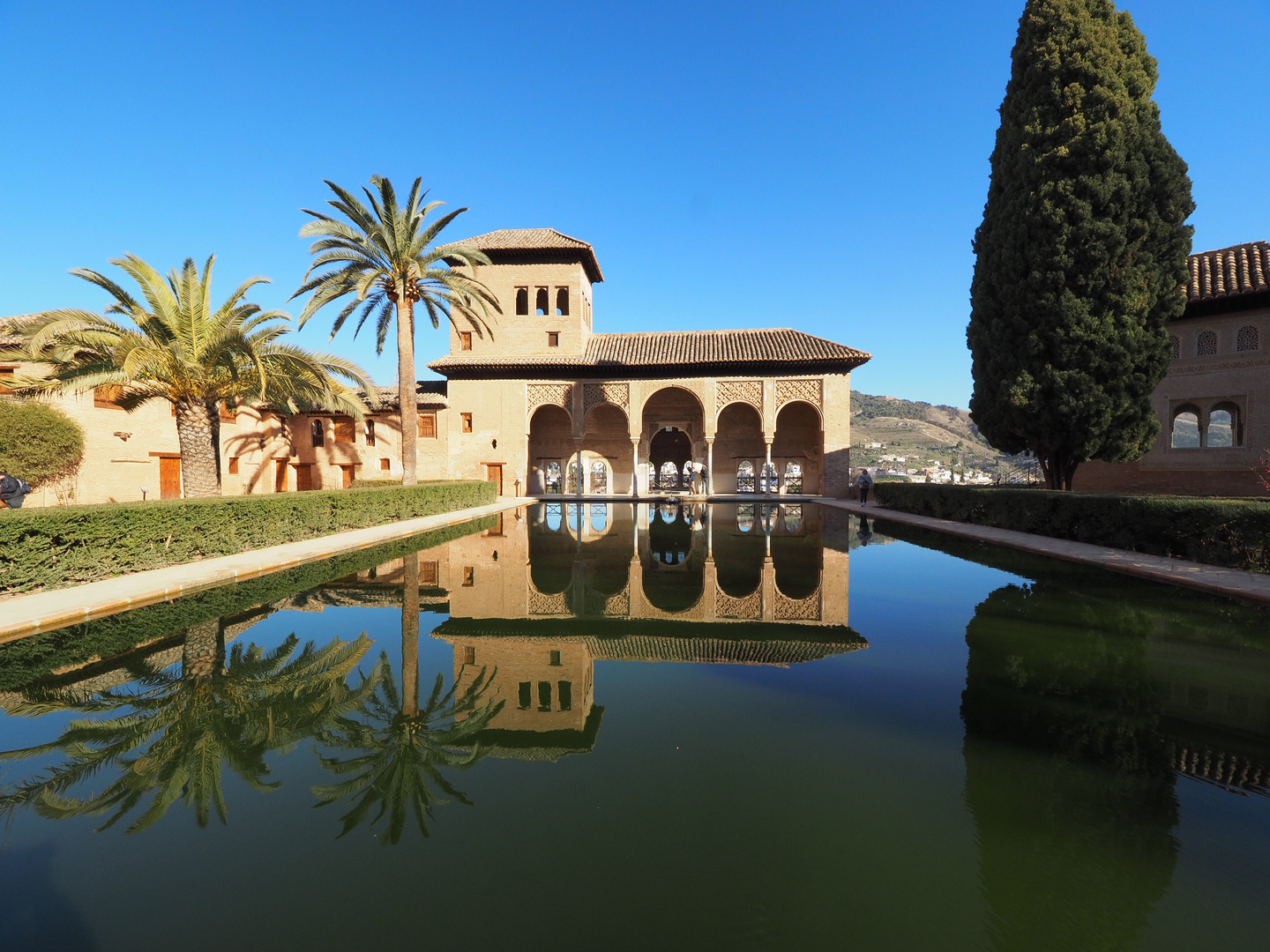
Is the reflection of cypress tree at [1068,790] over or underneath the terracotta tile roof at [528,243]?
underneath

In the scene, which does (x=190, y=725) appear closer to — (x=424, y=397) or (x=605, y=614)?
(x=605, y=614)

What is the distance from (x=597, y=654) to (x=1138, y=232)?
16178 millimetres

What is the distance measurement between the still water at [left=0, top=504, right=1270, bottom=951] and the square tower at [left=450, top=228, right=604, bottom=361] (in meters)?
21.4

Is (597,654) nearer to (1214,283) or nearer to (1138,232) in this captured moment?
(1138,232)

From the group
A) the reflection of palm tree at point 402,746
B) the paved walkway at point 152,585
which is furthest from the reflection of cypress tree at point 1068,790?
the paved walkway at point 152,585

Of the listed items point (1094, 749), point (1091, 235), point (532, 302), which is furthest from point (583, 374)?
point (1094, 749)

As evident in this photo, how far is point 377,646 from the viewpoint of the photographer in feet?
16.2

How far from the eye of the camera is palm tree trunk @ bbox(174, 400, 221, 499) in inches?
458

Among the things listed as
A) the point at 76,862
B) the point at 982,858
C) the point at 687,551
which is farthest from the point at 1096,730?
the point at 687,551

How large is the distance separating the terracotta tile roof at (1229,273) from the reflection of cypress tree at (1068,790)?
17437mm

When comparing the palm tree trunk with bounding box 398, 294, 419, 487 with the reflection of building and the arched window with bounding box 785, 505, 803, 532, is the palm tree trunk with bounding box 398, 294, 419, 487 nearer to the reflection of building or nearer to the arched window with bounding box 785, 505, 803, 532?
the reflection of building

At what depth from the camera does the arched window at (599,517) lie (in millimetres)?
15352

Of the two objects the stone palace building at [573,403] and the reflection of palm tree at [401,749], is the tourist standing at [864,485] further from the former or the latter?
the reflection of palm tree at [401,749]

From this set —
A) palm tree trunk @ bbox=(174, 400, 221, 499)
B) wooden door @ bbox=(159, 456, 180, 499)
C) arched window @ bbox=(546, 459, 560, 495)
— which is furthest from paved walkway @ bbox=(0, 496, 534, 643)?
arched window @ bbox=(546, 459, 560, 495)
